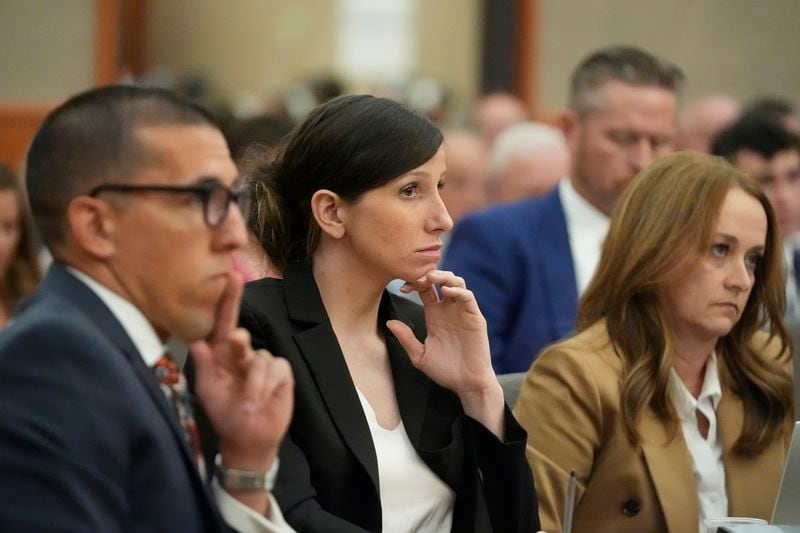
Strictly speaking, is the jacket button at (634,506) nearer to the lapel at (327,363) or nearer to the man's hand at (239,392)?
the lapel at (327,363)

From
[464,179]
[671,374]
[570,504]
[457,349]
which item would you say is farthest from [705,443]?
[464,179]

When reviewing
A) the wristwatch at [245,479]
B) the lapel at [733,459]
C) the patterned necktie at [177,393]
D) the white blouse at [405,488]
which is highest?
the patterned necktie at [177,393]

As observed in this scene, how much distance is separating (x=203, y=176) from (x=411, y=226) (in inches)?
26.0

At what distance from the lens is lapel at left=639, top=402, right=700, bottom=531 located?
9.34 ft

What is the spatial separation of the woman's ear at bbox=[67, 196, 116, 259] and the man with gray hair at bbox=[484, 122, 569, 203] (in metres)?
4.16

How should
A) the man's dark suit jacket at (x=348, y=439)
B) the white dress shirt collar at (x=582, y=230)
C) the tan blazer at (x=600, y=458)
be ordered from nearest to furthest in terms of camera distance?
the man's dark suit jacket at (x=348, y=439), the tan blazer at (x=600, y=458), the white dress shirt collar at (x=582, y=230)

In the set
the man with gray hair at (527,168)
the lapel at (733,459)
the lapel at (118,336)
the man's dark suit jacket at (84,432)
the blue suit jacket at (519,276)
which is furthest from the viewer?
the man with gray hair at (527,168)

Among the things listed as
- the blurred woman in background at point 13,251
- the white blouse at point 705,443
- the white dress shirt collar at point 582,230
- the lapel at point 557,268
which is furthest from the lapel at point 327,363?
the blurred woman in background at point 13,251

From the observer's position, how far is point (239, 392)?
195cm

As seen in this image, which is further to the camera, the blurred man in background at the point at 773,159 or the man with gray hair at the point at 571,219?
the blurred man in background at the point at 773,159

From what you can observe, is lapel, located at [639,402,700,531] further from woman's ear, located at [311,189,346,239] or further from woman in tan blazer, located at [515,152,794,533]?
woman's ear, located at [311,189,346,239]

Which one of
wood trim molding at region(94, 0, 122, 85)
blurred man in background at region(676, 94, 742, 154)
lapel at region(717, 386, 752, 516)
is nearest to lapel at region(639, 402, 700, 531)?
lapel at region(717, 386, 752, 516)

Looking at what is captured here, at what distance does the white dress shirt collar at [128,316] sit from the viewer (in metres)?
1.88

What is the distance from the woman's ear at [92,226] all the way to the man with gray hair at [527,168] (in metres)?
4.16
